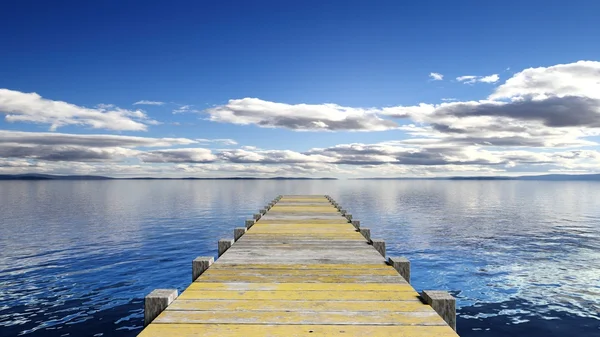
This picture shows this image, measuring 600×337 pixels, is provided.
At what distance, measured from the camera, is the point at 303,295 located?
7.52 meters

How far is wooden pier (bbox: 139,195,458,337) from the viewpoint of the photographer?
5.93 meters

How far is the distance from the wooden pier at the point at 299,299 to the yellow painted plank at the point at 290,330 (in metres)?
0.01

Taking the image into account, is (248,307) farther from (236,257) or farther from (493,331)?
(493,331)

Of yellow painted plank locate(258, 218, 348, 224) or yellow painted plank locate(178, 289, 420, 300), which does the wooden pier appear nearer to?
yellow painted plank locate(178, 289, 420, 300)

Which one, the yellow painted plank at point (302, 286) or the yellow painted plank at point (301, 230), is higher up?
the yellow painted plank at point (301, 230)

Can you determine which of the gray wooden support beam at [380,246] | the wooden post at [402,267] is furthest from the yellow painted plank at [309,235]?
the wooden post at [402,267]

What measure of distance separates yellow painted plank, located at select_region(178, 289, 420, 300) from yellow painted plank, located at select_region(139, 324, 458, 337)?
3.84ft

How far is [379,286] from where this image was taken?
319 inches

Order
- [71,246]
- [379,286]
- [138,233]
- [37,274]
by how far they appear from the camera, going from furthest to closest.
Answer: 1. [138,233]
2. [71,246]
3. [37,274]
4. [379,286]

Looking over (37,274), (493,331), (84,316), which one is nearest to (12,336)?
(84,316)

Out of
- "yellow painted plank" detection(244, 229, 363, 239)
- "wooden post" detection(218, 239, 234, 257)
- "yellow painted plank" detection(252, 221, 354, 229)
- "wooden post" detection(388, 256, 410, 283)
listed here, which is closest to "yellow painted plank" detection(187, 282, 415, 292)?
"wooden post" detection(388, 256, 410, 283)

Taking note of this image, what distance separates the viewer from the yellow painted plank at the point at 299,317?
6.16m

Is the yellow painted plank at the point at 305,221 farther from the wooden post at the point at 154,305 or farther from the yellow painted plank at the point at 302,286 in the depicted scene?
the wooden post at the point at 154,305

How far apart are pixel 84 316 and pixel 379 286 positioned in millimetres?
12097
